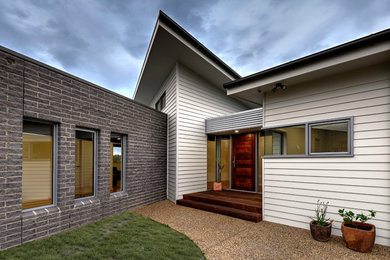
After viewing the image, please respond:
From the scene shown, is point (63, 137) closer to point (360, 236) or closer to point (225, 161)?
point (360, 236)

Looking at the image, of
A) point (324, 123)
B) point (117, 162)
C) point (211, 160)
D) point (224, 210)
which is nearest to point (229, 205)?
point (224, 210)

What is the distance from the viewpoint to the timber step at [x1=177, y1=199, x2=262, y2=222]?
4778mm

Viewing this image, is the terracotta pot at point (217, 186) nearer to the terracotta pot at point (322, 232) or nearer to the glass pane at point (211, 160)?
the glass pane at point (211, 160)

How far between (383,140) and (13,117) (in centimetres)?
605

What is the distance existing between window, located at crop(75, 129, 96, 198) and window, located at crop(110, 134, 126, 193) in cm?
64

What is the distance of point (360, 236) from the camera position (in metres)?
3.18

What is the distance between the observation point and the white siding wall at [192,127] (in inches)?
273

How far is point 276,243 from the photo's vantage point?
355cm

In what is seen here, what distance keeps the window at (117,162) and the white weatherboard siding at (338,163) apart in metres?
3.84

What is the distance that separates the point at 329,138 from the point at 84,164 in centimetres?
520

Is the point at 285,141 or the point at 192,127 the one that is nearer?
the point at 285,141

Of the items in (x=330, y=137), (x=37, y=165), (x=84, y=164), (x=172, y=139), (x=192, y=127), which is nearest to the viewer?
(x=37, y=165)

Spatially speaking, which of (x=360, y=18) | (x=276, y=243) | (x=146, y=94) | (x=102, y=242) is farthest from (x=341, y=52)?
(x=360, y=18)

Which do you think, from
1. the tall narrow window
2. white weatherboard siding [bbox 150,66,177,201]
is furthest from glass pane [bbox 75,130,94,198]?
the tall narrow window
